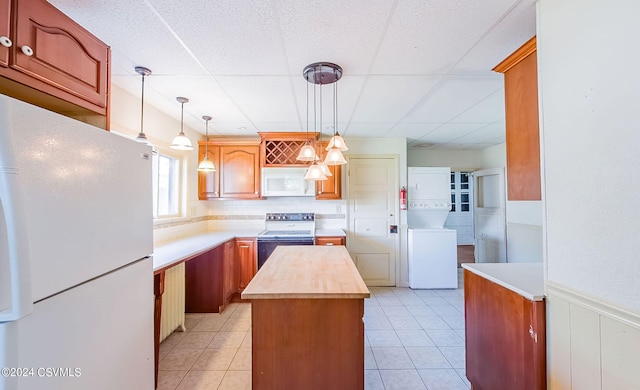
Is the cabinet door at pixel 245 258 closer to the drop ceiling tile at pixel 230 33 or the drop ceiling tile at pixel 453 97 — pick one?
the drop ceiling tile at pixel 230 33

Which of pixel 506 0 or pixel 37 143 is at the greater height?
pixel 506 0

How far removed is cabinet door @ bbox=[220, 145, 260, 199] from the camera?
375 centimetres

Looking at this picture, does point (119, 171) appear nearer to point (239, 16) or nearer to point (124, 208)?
point (124, 208)

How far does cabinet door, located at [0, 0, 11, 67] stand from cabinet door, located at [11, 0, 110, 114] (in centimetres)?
3

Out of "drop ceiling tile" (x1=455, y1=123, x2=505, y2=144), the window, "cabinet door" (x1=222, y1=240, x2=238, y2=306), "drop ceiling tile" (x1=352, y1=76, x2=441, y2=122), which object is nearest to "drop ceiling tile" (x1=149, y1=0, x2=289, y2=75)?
"drop ceiling tile" (x1=352, y1=76, x2=441, y2=122)

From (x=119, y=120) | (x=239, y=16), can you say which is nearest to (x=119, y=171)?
(x=239, y=16)

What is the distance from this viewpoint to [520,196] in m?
1.57

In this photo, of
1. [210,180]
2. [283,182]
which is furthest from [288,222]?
[210,180]

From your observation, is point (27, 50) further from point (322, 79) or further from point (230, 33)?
point (322, 79)

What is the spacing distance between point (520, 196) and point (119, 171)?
2197mm

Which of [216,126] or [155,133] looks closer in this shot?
[155,133]

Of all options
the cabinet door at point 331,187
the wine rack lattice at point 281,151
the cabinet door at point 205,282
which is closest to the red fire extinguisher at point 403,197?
the cabinet door at point 331,187

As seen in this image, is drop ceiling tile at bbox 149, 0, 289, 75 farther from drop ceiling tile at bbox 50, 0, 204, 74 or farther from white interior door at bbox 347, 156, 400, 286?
white interior door at bbox 347, 156, 400, 286

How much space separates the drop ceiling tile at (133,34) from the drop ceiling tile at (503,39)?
1.88m
